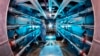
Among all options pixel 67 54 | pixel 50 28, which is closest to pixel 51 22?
pixel 50 28

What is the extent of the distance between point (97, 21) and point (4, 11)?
35.0 inches

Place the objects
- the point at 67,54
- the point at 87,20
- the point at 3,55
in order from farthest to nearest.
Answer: the point at 67,54 < the point at 87,20 < the point at 3,55

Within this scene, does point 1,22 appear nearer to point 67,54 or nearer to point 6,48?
point 6,48

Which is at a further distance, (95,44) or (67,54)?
(67,54)

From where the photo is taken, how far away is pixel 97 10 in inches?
45.9

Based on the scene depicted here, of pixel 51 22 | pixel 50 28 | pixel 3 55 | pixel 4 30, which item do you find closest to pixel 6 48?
pixel 3 55

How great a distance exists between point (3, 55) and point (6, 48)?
0.08 m

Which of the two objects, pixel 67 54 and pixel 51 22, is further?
pixel 51 22

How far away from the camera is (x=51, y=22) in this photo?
500 inches

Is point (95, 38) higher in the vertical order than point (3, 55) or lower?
higher

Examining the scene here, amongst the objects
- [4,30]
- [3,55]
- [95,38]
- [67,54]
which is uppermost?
[4,30]

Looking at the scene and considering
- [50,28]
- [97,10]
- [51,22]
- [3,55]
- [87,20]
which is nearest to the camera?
[97,10]

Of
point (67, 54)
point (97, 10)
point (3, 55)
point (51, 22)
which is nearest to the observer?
point (97, 10)

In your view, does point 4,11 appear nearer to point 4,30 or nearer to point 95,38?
point 4,30
